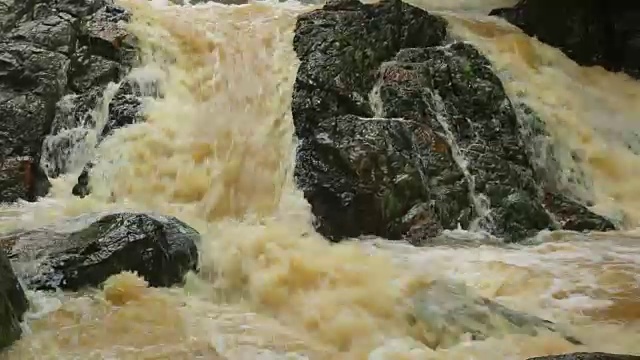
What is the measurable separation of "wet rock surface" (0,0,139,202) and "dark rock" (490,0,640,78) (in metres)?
6.83

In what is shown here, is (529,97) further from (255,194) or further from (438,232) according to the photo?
(255,194)

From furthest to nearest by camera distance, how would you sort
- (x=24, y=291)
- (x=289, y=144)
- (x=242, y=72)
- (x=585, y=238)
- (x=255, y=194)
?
1. (x=242, y=72)
2. (x=289, y=144)
3. (x=255, y=194)
4. (x=585, y=238)
5. (x=24, y=291)

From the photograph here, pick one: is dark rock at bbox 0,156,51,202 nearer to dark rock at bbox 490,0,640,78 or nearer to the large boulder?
the large boulder

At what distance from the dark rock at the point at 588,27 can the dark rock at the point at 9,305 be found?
978cm

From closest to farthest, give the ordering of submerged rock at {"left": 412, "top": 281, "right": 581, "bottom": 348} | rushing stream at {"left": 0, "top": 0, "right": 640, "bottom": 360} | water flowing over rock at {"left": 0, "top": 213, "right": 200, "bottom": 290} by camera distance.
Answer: rushing stream at {"left": 0, "top": 0, "right": 640, "bottom": 360} → submerged rock at {"left": 412, "top": 281, "right": 581, "bottom": 348} → water flowing over rock at {"left": 0, "top": 213, "right": 200, "bottom": 290}

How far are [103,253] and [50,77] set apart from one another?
4.51 m

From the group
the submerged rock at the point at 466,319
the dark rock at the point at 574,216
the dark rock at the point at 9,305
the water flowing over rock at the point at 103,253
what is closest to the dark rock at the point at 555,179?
the dark rock at the point at 574,216

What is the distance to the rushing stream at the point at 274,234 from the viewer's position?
14.4ft

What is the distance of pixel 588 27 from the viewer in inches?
484

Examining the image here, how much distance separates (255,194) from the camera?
7.60m

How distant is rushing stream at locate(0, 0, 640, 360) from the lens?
4379 millimetres

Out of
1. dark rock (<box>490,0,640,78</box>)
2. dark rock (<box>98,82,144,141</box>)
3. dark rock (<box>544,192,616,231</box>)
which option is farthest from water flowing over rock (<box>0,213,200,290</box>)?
dark rock (<box>490,0,640,78</box>)

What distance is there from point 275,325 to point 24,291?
1732 mm

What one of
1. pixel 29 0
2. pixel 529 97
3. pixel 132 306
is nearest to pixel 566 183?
pixel 529 97
